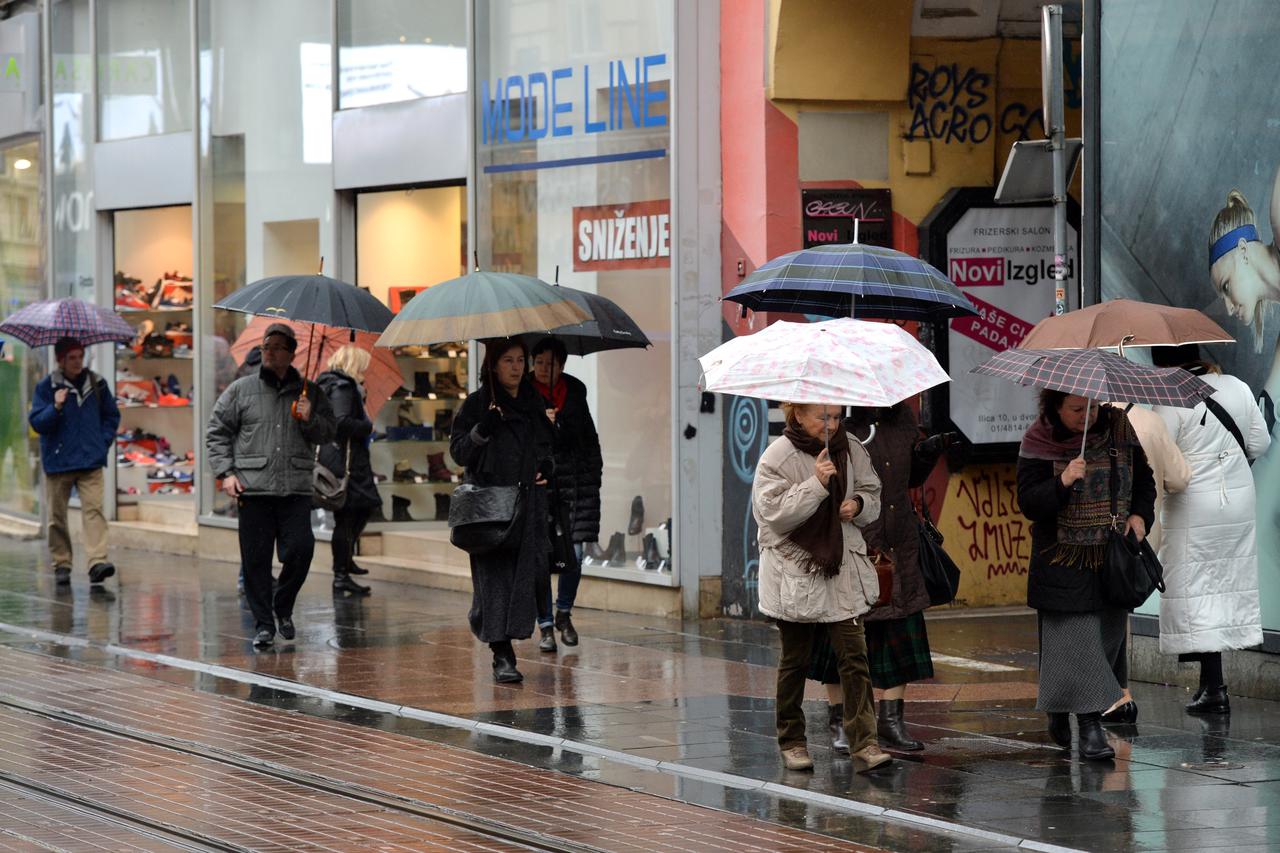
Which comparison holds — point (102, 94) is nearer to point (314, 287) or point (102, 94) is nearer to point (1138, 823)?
point (314, 287)

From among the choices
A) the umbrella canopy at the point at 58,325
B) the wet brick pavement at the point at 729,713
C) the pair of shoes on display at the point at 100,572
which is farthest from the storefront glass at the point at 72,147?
the wet brick pavement at the point at 729,713

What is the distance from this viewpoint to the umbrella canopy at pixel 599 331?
11.3 meters

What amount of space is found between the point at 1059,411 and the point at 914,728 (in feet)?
5.86

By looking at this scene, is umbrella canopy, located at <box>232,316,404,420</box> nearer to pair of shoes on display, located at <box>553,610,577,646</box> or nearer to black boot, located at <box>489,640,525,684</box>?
pair of shoes on display, located at <box>553,610,577,646</box>

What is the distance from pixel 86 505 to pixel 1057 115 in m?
8.62

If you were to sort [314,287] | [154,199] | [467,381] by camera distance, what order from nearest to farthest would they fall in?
[314,287]
[467,381]
[154,199]

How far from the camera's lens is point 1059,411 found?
26.9 ft

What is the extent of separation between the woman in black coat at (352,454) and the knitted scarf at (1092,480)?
6457mm

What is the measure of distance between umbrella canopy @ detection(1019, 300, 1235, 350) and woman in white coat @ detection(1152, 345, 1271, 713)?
0.59 metres

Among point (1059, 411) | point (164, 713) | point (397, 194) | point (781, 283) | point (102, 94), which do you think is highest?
point (102, 94)

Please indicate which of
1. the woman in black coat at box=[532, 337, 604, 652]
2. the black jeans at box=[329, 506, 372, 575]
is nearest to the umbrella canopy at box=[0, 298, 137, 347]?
the black jeans at box=[329, 506, 372, 575]

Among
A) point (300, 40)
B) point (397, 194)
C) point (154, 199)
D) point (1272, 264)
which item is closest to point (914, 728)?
point (1272, 264)

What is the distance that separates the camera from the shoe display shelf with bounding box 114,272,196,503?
1955 centimetres

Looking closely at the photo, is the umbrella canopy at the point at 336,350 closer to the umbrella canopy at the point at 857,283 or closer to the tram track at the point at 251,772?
the tram track at the point at 251,772
